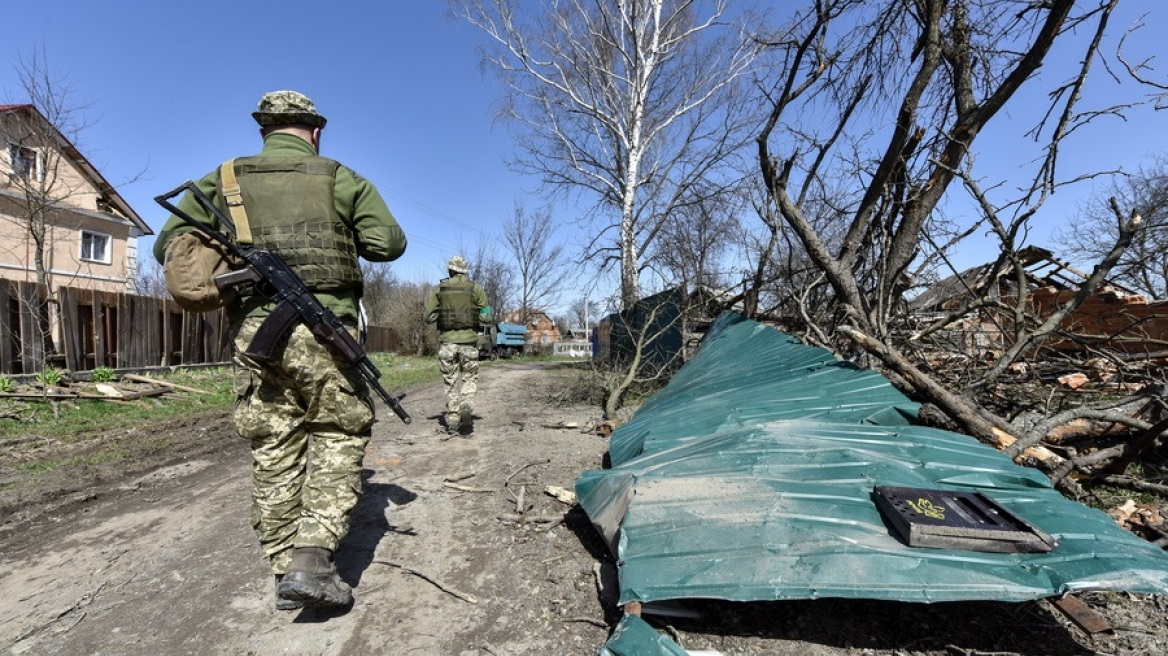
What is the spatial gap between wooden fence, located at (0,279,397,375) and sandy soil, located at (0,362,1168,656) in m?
4.94

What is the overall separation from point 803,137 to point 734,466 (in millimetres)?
4457

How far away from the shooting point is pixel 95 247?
59.9ft

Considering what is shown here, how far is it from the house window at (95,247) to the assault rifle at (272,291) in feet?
69.5

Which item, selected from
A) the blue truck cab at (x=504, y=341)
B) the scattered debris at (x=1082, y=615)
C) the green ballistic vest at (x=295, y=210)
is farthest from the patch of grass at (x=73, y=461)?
the blue truck cab at (x=504, y=341)

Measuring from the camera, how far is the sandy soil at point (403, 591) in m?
1.84

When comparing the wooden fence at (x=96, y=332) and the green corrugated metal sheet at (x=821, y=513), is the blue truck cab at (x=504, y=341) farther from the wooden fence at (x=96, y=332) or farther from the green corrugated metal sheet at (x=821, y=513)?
the green corrugated metal sheet at (x=821, y=513)

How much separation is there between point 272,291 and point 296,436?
63 cm

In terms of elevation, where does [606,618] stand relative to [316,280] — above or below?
below

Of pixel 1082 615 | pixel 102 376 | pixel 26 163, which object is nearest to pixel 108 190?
pixel 26 163

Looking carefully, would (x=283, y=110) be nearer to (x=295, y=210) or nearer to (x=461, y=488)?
(x=295, y=210)

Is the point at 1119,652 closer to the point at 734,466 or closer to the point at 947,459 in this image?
the point at 947,459

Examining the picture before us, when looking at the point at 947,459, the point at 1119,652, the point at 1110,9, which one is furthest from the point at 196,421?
the point at 1110,9

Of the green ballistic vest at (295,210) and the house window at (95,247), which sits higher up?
the house window at (95,247)

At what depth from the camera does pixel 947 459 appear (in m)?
2.30
